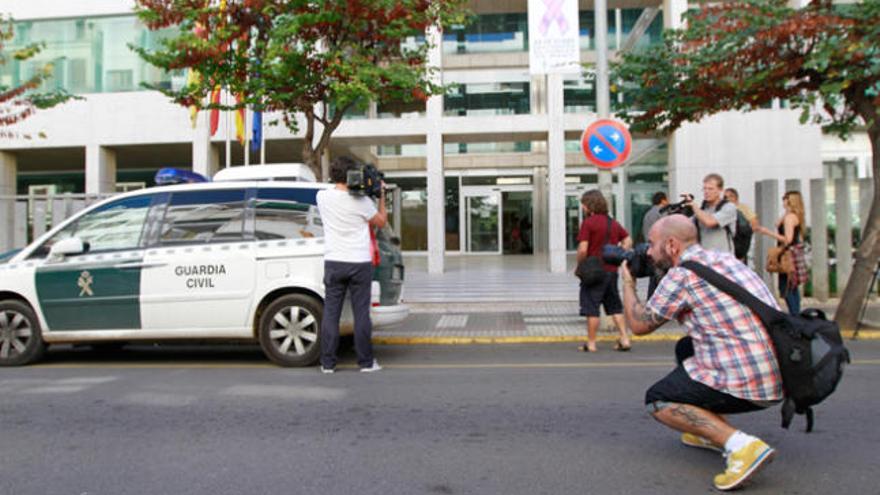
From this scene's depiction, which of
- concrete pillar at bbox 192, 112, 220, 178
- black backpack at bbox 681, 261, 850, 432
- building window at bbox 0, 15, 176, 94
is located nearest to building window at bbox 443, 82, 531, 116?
concrete pillar at bbox 192, 112, 220, 178

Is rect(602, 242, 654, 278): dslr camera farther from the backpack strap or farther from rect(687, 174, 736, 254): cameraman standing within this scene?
rect(687, 174, 736, 254): cameraman standing

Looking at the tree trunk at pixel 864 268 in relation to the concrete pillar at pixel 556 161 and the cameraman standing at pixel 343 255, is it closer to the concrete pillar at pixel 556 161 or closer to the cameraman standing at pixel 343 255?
the cameraman standing at pixel 343 255

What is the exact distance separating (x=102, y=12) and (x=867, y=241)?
18.8m

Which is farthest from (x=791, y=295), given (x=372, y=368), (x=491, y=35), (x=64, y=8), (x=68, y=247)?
(x=64, y=8)

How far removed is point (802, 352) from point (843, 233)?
411 inches

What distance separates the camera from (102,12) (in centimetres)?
1866

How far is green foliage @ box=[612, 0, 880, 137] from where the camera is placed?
7.60 m

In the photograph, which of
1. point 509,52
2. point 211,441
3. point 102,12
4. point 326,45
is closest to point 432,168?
point 509,52

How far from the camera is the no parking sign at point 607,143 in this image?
9266 millimetres

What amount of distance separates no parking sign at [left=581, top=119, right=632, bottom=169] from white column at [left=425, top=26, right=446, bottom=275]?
8.95 meters

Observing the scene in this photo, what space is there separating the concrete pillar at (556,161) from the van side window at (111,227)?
1234 centimetres

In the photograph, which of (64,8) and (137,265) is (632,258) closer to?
(137,265)

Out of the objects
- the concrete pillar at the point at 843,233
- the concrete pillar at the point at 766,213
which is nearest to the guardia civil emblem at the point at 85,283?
the concrete pillar at the point at 766,213

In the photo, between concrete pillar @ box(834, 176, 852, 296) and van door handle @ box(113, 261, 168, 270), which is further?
concrete pillar @ box(834, 176, 852, 296)
